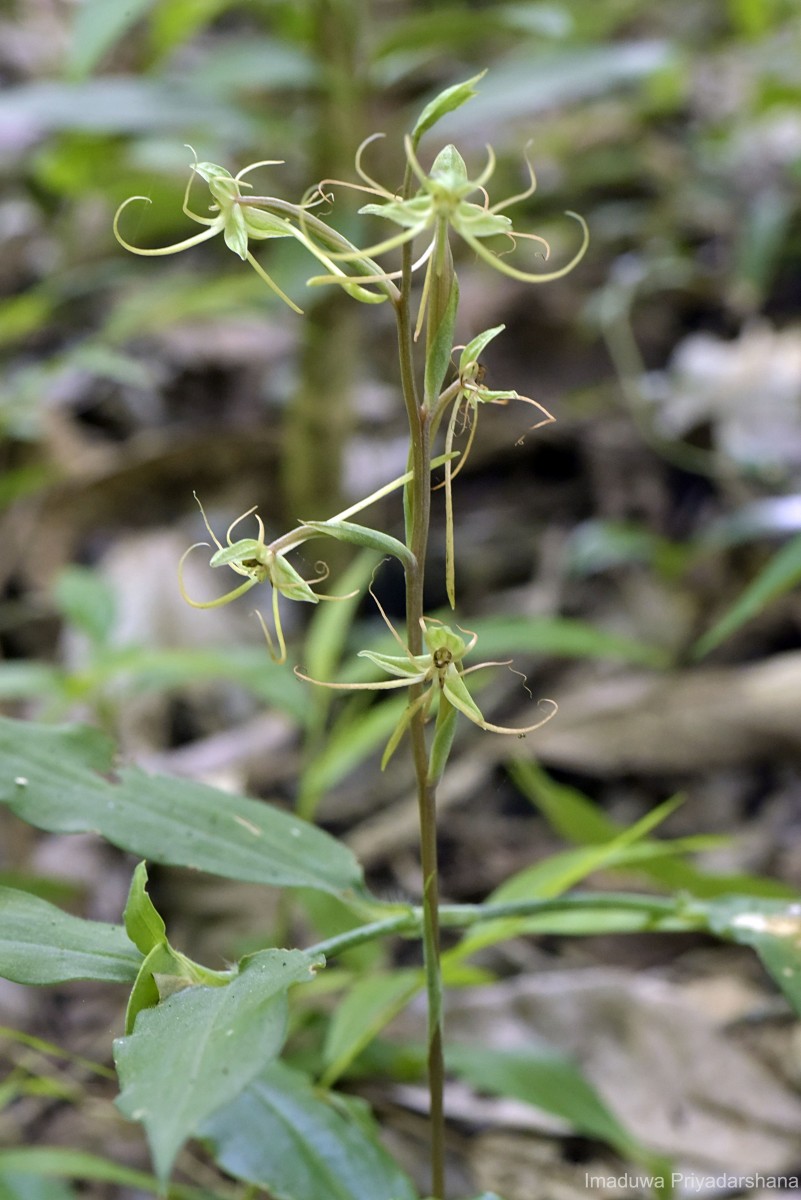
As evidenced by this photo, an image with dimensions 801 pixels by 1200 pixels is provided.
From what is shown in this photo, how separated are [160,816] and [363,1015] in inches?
9.7

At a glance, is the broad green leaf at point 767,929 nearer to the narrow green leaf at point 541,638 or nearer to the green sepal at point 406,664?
the green sepal at point 406,664

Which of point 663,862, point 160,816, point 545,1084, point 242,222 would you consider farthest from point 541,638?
point 242,222

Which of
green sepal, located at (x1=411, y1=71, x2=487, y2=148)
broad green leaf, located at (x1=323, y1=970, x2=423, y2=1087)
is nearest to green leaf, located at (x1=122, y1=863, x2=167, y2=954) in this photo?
broad green leaf, located at (x1=323, y1=970, x2=423, y2=1087)

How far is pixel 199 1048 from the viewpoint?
43 cm

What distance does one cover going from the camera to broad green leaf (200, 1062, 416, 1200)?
635 mm

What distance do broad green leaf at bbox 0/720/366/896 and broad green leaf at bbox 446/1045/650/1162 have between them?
30cm

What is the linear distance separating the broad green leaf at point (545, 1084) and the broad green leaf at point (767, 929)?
0.22 metres

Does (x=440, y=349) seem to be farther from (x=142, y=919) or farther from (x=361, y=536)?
(x=142, y=919)

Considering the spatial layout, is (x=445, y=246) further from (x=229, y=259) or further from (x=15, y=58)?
(x=15, y=58)

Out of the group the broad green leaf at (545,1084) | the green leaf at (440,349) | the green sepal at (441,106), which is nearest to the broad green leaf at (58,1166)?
the broad green leaf at (545,1084)

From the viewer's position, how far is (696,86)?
3541 millimetres

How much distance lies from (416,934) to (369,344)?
193 cm

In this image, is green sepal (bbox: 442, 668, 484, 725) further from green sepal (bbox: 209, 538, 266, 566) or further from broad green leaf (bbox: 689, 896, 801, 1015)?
broad green leaf (bbox: 689, 896, 801, 1015)

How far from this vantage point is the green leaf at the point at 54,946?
0.50 meters
